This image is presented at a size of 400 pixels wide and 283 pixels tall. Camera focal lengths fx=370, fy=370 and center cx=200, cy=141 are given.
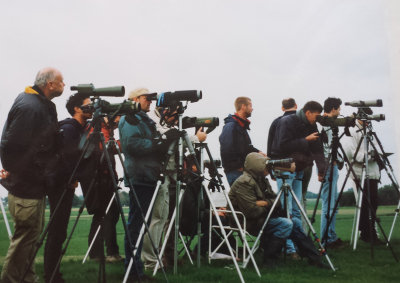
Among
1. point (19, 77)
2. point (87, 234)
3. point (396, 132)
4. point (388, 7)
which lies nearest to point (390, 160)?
point (396, 132)

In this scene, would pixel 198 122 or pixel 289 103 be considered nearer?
pixel 198 122

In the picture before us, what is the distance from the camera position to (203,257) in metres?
3.64

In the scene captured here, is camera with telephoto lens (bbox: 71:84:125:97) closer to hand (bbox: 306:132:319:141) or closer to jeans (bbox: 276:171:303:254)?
jeans (bbox: 276:171:303:254)

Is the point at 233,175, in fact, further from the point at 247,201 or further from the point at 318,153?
the point at 318,153

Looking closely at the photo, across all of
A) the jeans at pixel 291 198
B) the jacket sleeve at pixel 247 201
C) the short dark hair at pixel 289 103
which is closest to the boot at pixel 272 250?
the jacket sleeve at pixel 247 201

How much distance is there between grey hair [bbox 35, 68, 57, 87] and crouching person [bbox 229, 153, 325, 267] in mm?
1735

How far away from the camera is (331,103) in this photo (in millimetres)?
Result: 4023

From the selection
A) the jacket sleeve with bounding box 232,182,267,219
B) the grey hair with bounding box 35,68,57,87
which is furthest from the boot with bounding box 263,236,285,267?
the grey hair with bounding box 35,68,57,87

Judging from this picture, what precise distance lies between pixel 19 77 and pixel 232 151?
208 cm

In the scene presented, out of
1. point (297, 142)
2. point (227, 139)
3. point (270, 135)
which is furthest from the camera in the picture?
point (270, 135)

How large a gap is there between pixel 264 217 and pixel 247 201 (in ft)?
0.66

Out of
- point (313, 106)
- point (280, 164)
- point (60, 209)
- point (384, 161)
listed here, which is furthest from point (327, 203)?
point (60, 209)

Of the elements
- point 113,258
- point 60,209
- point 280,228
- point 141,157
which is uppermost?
point 141,157

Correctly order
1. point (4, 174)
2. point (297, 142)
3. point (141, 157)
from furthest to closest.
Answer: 1. point (297, 142)
2. point (141, 157)
3. point (4, 174)
